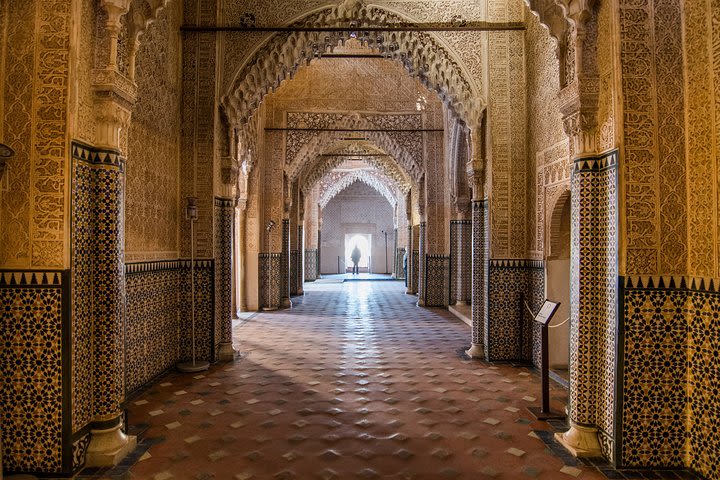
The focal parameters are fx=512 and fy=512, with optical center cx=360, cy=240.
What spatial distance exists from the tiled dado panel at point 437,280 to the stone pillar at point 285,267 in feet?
10.3

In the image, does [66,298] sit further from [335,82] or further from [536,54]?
[335,82]

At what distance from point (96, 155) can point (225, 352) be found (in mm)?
3271

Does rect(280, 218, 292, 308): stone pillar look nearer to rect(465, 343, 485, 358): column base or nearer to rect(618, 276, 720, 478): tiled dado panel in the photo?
rect(465, 343, 485, 358): column base

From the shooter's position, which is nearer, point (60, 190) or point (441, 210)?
point (60, 190)

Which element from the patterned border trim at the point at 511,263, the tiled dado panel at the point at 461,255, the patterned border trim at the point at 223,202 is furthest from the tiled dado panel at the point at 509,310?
the tiled dado panel at the point at 461,255

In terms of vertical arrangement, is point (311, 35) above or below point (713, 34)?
above

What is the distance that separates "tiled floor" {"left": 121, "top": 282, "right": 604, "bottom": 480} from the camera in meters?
3.10

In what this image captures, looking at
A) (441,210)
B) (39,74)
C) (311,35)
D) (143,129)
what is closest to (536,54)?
(311,35)

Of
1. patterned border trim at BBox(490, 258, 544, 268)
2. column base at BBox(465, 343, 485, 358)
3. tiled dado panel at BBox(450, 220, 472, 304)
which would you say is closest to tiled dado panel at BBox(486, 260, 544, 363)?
patterned border trim at BBox(490, 258, 544, 268)

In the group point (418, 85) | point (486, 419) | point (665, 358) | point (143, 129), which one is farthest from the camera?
point (418, 85)

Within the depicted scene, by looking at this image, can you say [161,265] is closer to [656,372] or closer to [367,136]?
[656,372]

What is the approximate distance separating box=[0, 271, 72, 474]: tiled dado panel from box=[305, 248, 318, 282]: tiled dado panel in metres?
17.3

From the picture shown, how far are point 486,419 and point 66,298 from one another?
9.96ft

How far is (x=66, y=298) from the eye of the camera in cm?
294
